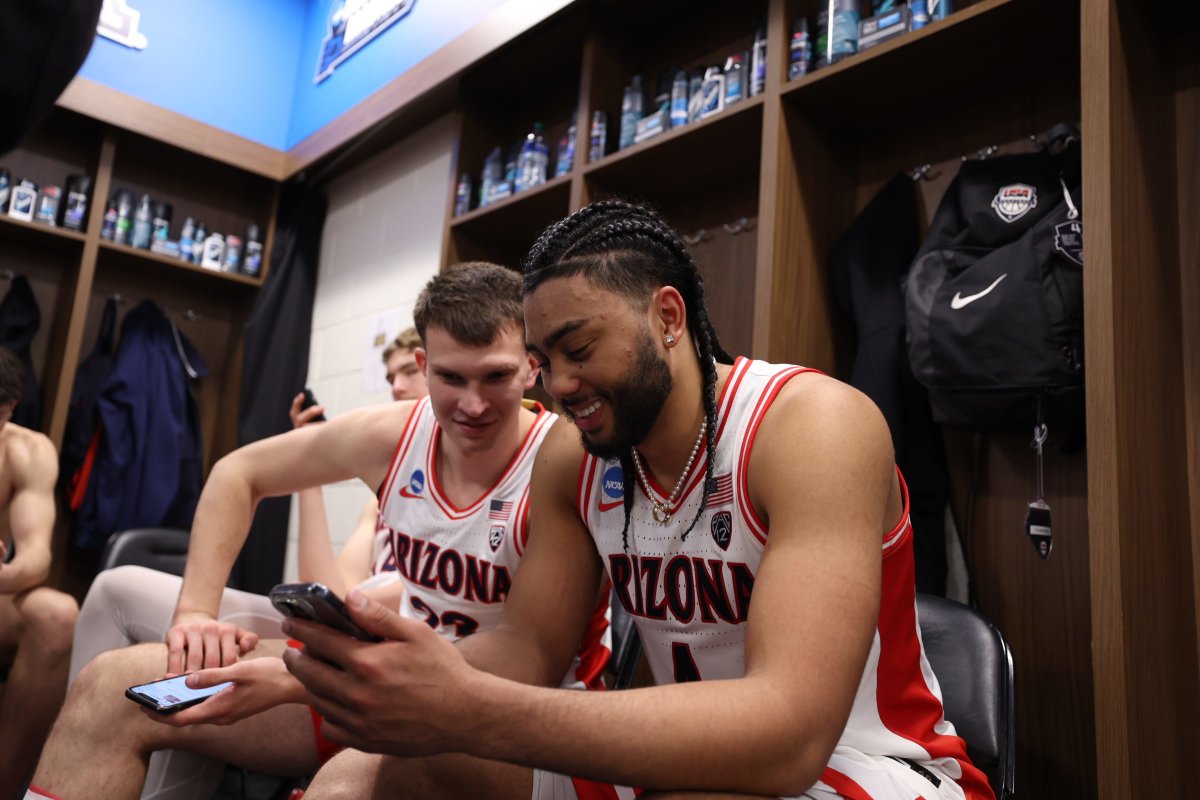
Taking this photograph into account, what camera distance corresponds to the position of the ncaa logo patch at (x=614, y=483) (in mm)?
1289

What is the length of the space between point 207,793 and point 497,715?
1.06m

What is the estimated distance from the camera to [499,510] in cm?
162

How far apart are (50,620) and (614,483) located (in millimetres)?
1828

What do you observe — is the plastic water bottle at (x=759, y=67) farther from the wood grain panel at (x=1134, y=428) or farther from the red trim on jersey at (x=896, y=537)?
the red trim on jersey at (x=896, y=537)

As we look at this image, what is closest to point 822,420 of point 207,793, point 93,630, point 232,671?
point 232,671

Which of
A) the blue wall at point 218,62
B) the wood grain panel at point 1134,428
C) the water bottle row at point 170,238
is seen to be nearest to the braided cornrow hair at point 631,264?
the wood grain panel at point 1134,428

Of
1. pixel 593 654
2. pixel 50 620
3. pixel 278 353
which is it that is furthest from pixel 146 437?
pixel 593 654

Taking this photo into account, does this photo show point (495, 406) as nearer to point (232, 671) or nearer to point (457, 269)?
point (457, 269)

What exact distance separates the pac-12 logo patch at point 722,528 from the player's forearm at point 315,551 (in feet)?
4.76

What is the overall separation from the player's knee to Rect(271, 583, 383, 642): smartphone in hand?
1887mm

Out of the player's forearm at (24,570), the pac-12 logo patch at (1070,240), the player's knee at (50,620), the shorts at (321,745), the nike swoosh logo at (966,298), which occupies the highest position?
the pac-12 logo patch at (1070,240)

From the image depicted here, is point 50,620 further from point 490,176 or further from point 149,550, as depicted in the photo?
point 490,176

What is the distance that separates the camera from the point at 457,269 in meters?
1.73

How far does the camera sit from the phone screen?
3.68 ft
